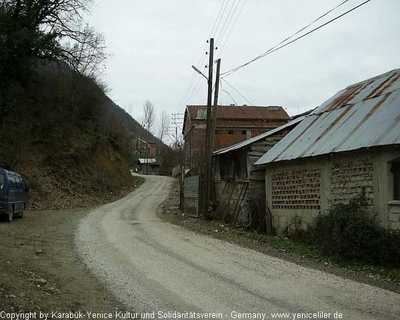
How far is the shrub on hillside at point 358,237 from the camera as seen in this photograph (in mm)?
10609

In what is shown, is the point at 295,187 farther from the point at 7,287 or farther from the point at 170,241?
the point at 7,287

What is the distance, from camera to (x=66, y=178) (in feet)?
112

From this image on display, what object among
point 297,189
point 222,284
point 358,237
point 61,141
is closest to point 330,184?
point 297,189

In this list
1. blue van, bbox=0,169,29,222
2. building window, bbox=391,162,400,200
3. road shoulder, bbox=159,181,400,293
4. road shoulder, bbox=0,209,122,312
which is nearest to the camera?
road shoulder, bbox=0,209,122,312

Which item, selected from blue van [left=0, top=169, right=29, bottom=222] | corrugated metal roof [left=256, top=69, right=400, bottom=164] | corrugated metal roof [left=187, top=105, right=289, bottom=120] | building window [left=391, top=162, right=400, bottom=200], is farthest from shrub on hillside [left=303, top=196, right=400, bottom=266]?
corrugated metal roof [left=187, top=105, right=289, bottom=120]

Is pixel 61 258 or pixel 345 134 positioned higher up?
pixel 345 134

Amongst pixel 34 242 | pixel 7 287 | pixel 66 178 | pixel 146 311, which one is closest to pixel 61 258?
pixel 34 242

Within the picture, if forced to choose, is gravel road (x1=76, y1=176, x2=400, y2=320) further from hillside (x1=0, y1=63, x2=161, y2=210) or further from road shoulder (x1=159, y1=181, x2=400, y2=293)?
hillside (x1=0, y1=63, x2=161, y2=210)

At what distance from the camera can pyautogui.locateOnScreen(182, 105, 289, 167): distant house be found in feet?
198

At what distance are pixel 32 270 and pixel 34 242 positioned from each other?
183 inches

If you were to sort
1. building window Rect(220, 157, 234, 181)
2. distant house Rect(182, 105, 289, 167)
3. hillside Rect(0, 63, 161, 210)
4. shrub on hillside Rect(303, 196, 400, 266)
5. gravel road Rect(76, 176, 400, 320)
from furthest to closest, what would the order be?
distant house Rect(182, 105, 289, 167) → hillside Rect(0, 63, 161, 210) → building window Rect(220, 157, 234, 181) → shrub on hillside Rect(303, 196, 400, 266) → gravel road Rect(76, 176, 400, 320)

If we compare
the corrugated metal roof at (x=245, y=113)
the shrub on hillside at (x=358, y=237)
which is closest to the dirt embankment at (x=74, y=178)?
the shrub on hillside at (x=358, y=237)

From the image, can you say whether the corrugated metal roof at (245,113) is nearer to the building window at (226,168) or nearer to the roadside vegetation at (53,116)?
the roadside vegetation at (53,116)

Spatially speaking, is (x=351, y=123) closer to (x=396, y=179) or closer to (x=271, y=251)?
(x=396, y=179)
